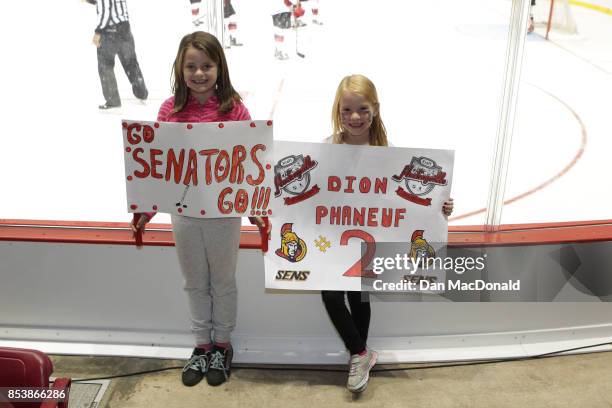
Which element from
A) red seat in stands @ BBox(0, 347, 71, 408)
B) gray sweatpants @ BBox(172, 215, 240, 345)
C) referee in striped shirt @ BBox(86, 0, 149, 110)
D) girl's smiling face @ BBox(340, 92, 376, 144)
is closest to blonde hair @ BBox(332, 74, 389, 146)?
girl's smiling face @ BBox(340, 92, 376, 144)

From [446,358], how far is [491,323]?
A: 24 centimetres

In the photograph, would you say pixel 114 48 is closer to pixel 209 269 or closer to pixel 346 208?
pixel 209 269

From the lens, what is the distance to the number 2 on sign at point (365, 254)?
2.04 metres

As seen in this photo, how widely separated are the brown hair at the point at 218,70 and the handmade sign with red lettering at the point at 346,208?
217mm

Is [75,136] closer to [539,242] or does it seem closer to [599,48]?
[539,242]

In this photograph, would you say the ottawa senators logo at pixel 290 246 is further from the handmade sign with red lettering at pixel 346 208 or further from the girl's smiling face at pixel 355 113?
the girl's smiling face at pixel 355 113

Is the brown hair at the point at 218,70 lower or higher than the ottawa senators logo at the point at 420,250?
higher

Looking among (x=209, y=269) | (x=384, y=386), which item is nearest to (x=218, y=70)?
(x=209, y=269)

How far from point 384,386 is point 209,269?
77cm

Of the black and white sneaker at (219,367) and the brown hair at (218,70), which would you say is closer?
the brown hair at (218,70)

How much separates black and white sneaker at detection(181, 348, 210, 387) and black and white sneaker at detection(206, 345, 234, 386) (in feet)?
0.08

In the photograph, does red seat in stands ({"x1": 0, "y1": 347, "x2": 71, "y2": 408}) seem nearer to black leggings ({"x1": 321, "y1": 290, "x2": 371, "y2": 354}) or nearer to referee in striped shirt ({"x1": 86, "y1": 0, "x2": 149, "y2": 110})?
black leggings ({"x1": 321, "y1": 290, "x2": 371, "y2": 354})

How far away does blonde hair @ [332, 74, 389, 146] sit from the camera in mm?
1807

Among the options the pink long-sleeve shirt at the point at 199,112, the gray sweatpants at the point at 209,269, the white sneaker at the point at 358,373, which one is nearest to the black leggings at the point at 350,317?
the white sneaker at the point at 358,373
